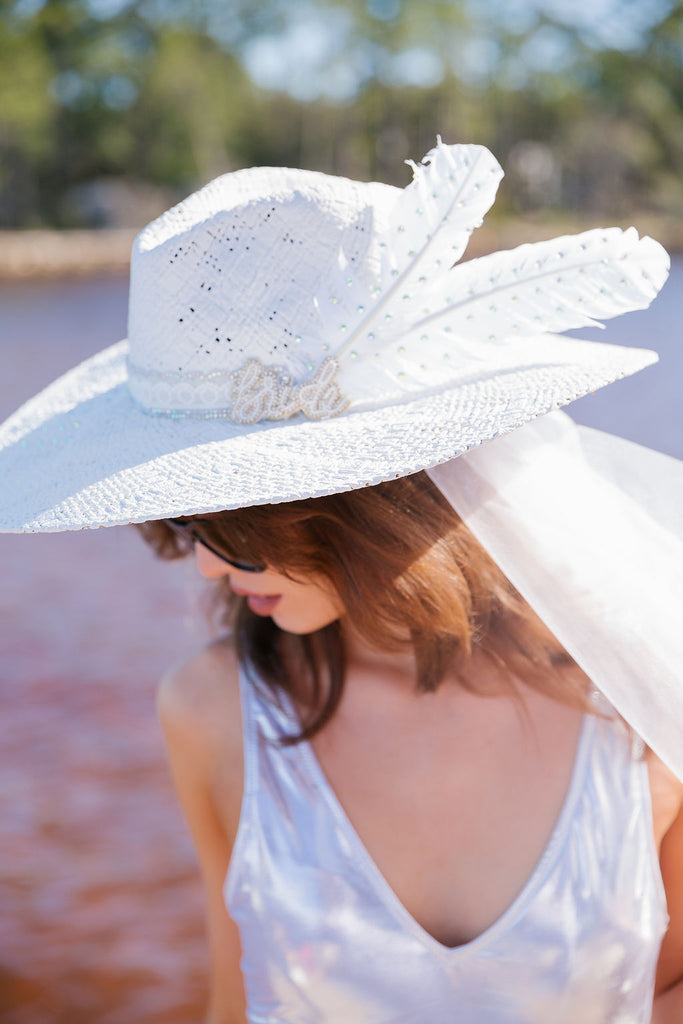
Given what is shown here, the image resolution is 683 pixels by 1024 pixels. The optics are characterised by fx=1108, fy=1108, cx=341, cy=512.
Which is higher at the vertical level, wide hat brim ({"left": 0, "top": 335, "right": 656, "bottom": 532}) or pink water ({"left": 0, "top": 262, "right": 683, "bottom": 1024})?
wide hat brim ({"left": 0, "top": 335, "right": 656, "bottom": 532})

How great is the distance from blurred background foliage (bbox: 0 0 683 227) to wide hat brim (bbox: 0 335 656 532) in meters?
33.1

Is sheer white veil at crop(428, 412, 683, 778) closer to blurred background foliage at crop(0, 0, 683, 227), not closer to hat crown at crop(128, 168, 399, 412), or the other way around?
hat crown at crop(128, 168, 399, 412)

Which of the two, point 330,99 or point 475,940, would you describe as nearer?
point 475,940

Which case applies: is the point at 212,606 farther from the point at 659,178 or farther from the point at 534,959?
the point at 659,178

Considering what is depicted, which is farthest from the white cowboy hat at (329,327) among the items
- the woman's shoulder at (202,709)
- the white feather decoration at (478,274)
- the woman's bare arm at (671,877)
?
the woman's bare arm at (671,877)

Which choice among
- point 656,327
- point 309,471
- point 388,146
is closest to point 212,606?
point 309,471

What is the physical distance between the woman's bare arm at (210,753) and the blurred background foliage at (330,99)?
32989 mm

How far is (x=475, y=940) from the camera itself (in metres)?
1.25

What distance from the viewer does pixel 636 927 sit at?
4.13 ft

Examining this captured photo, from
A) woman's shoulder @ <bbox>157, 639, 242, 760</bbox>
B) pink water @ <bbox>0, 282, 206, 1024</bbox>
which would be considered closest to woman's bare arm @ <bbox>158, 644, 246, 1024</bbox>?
woman's shoulder @ <bbox>157, 639, 242, 760</bbox>

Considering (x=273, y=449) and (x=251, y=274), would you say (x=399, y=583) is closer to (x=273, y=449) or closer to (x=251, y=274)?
(x=273, y=449)

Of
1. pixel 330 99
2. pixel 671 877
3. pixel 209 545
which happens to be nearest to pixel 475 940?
pixel 671 877

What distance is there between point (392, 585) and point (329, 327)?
0.31 meters

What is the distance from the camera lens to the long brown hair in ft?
4.10
